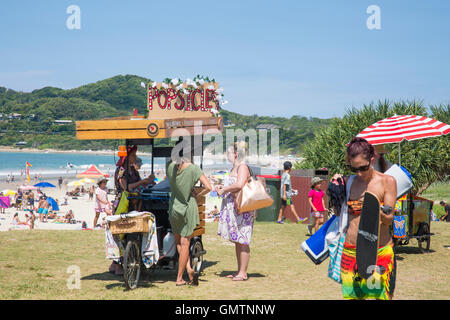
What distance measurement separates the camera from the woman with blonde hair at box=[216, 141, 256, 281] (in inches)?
269

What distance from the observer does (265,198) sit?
6.89 metres

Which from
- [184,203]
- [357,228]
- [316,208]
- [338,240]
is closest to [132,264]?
[184,203]

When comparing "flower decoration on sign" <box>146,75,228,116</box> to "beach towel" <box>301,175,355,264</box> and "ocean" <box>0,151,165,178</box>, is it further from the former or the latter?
"ocean" <box>0,151,165,178</box>

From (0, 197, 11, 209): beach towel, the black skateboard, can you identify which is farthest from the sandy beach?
the black skateboard

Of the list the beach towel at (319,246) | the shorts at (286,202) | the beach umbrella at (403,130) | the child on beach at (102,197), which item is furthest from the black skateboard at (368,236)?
the shorts at (286,202)

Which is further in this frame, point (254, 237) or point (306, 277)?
point (254, 237)

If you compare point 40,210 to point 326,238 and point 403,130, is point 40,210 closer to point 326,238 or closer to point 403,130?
point 403,130

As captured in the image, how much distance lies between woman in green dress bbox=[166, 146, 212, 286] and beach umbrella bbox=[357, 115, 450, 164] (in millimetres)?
3551

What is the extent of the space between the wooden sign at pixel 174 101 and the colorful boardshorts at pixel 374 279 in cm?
382

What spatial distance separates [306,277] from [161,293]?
2.35m

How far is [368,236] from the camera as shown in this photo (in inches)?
147
